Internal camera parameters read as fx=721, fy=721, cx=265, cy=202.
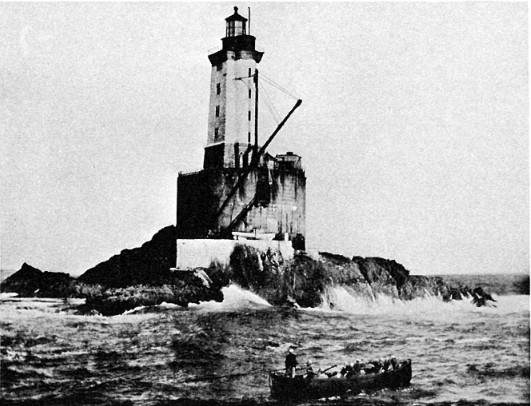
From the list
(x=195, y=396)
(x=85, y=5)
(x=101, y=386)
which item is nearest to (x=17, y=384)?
(x=101, y=386)

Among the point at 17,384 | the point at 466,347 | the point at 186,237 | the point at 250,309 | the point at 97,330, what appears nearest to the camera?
the point at 17,384

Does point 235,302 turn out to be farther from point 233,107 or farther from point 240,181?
point 233,107

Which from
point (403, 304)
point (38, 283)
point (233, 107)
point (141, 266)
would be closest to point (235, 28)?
point (233, 107)

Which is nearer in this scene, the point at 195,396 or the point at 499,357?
the point at 195,396

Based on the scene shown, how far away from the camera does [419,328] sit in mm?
12266

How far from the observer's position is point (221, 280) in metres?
13.7

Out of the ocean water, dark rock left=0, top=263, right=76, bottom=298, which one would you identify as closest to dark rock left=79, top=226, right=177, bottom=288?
dark rock left=0, top=263, right=76, bottom=298

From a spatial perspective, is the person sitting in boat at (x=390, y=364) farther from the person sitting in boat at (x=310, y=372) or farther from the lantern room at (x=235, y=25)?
the lantern room at (x=235, y=25)

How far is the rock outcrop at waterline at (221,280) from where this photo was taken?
495 inches

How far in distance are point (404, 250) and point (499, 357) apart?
2.56m

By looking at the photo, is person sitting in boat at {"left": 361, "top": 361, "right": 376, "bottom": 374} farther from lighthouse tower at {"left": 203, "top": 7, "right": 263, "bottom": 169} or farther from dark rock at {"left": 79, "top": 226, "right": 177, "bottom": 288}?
lighthouse tower at {"left": 203, "top": 7, "right": 263, "bottom": 169}

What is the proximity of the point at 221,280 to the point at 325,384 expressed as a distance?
149 inches

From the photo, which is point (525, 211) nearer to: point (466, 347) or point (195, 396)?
point (466, 347)

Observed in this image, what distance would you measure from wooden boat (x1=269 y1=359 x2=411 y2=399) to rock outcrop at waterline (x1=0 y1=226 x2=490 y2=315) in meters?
2.79
